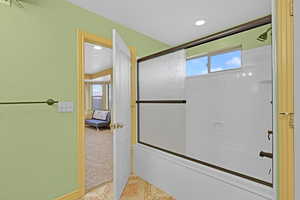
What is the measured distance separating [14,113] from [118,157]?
115 cm

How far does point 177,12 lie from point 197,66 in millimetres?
1328

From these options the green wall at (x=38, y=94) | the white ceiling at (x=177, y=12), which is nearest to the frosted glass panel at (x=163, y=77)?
the white ceiling at (x=177, y=12)

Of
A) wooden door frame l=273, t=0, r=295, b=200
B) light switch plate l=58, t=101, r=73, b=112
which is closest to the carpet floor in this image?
light switch plate l=58, t=101, r=73, b=112

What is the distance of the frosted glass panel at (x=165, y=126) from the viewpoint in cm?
223

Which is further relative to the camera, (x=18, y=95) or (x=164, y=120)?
(x=164, y=120)

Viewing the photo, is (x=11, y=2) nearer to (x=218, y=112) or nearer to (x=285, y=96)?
(x=285, y=96)

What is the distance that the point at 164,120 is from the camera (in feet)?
7.69

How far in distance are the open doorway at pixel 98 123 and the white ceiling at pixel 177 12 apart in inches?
25.0

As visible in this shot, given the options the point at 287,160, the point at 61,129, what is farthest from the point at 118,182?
the point at 287,160

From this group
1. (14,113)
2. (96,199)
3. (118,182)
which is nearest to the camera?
(14,113)

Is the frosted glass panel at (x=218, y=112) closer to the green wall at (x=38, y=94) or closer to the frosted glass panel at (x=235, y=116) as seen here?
the frosted glass panel at (x=235, y=116)

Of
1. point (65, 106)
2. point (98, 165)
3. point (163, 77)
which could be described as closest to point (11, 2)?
point (65, 106)

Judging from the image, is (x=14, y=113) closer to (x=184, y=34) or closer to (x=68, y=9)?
(x=68, y=9)

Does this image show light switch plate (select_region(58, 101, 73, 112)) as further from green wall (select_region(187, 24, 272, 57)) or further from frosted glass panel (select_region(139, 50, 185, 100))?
green wall (select_region(187, 24, 272, 57))
